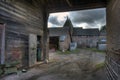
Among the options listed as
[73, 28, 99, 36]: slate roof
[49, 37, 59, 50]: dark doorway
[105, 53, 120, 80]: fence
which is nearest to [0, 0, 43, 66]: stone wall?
[105, 53, 120, 80]: fence

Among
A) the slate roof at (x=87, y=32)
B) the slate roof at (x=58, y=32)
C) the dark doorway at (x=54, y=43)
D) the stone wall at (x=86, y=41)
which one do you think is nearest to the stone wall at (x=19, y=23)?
the dark doorway at (x=54, y=43)

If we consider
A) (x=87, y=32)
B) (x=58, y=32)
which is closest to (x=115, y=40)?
(x=58, y=32)

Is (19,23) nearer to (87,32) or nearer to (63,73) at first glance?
(63,73)

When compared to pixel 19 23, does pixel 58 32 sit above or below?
above

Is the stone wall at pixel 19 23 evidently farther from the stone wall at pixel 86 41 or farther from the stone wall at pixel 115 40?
the stone wall at pixel 86 41

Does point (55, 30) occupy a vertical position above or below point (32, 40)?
above

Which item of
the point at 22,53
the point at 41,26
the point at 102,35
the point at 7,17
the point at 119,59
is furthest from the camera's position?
the point at 102,35

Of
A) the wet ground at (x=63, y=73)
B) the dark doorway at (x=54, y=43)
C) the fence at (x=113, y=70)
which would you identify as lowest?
the wet ground at (x=63, y=73)

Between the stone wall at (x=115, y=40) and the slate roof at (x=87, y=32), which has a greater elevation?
the slate roof at (x=87, y=32)

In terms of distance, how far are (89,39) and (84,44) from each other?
172cm

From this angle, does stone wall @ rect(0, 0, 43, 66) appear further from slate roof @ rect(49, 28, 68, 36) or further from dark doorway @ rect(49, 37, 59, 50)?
slate roof @ rect(49, 28, 68, 36)

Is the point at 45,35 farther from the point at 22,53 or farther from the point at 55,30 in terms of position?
the point at 55,30

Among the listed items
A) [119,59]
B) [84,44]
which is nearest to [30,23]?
[119,59]

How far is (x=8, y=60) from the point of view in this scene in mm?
5422
